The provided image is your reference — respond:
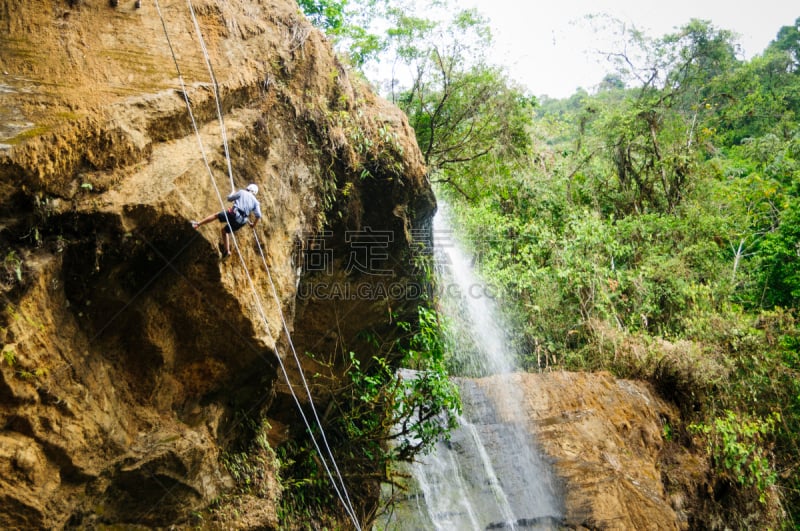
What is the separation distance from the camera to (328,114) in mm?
8305

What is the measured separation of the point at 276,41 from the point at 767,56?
29.3m

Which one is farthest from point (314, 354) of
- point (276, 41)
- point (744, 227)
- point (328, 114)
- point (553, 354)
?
point (744, 227)

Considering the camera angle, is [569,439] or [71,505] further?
[569,439]

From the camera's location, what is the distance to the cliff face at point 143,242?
5074mm

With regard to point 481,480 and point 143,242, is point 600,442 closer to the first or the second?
point 481,480

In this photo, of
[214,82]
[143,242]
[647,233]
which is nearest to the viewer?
[143,242]

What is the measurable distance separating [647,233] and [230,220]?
46.8ft

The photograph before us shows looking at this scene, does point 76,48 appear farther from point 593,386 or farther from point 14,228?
point 593,386

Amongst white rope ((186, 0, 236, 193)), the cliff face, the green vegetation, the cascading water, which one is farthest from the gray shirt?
the cascading water

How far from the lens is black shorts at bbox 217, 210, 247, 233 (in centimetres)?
585

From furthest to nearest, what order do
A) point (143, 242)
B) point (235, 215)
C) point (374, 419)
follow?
point (374, 419) < point (235, 215) < point (143, 242)

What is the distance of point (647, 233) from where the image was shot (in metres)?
17.3

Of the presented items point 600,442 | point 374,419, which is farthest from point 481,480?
point 374,419

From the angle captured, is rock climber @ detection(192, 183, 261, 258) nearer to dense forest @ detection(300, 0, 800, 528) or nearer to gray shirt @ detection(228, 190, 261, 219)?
gray shirt @ detection(228, 190, 261, 219)
